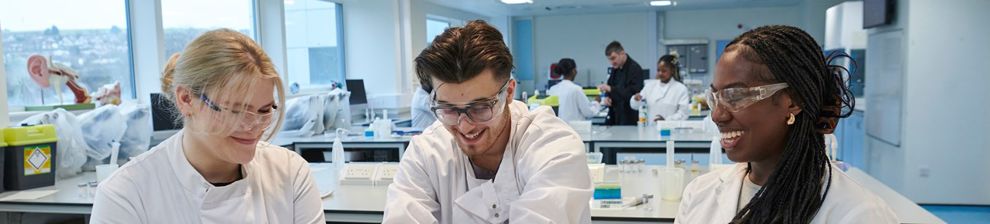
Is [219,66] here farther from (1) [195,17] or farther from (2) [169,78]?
(1) [195,17]

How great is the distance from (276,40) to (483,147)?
516 centimetres

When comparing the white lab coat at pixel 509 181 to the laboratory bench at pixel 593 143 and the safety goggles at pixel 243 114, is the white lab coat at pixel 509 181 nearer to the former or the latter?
the safety goggles at pixel 243 114

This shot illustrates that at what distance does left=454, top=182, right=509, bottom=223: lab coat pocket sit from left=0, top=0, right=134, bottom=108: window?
11.5ft

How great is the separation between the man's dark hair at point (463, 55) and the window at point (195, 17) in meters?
3.81

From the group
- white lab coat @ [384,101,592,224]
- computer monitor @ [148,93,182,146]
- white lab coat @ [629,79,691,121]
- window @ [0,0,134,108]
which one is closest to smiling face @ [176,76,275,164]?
white lab coat @ [384,101,592,224]

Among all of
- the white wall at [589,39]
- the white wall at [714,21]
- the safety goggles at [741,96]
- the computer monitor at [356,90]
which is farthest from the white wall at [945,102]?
the white wall at [589,39]

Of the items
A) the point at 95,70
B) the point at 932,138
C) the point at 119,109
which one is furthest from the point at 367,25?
the point at 932,138

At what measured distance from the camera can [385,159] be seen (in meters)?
5.33

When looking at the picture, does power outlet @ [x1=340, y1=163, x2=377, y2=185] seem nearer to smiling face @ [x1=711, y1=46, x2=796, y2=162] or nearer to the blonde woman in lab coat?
the blonde woman in lab coat

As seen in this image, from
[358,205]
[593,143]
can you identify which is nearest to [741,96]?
[358,205]

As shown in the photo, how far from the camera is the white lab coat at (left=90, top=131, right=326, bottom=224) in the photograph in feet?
5.11

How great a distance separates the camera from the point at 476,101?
1.48 m

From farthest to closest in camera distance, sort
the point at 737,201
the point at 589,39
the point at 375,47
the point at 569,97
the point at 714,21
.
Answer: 1. the point at 589,39
2. the point at 714,21
3. the point at 375,47
4. the point at 569,97
5. the point at 737,201

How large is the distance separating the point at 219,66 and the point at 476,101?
23.3 inches
